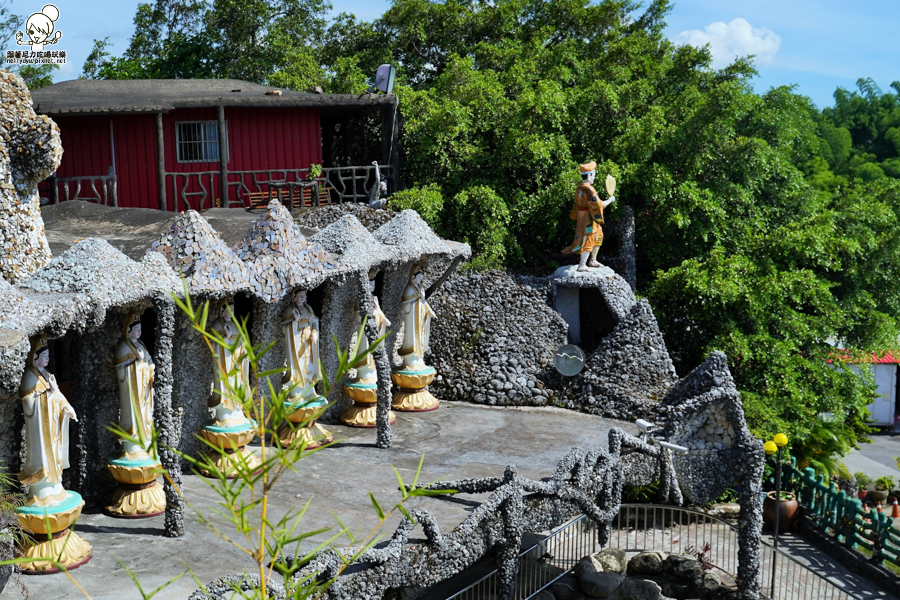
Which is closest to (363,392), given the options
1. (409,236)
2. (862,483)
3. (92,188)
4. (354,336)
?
(354,336)

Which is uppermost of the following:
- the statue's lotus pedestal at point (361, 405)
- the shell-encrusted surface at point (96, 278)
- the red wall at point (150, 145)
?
the red wall at point (150, 145)

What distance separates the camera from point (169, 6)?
2911 cm

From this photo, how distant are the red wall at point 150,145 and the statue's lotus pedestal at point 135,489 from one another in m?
8.69

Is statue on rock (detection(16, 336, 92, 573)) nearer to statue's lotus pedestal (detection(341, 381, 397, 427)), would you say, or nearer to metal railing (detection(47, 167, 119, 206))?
statue's lotus pedestal (detection(341, 381, 397, 427))

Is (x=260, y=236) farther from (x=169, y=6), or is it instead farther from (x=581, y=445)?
(x=169, y=6)

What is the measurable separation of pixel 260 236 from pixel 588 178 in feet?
25.2

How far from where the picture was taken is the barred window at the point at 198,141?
19.1 m

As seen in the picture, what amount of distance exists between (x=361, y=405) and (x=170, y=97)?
7.86 m

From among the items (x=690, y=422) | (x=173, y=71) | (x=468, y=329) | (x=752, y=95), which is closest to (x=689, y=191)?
(x=752, y=95)

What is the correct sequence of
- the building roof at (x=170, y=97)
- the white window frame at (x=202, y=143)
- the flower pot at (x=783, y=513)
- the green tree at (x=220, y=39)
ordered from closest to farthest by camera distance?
the building roof at (x=170, y=97) < the flower pot at (x=783, y=513) < the white window frame at (x=202, y=143) < the green tree at (x=220, y=39)

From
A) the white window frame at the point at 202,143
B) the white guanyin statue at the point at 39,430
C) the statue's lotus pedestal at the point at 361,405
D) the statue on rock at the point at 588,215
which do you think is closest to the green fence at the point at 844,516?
the statue on rock at the point at 588,215

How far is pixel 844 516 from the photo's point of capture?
16.7 meters

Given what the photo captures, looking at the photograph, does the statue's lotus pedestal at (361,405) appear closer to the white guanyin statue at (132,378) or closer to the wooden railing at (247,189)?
the wooden railing at (247,189)

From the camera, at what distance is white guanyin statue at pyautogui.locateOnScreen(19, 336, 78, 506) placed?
870 centimetres
